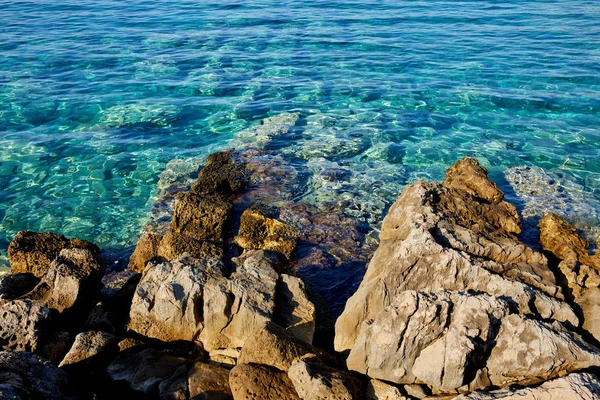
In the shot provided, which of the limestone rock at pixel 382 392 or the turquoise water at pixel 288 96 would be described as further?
the turquoise water at pixel 288 96

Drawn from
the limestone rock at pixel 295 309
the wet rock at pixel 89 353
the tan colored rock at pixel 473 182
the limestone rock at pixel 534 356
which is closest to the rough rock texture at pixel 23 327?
the wet rock at pixel 89 353

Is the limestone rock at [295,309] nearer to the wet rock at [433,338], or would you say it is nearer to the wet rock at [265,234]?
the wet rock at [433,338]

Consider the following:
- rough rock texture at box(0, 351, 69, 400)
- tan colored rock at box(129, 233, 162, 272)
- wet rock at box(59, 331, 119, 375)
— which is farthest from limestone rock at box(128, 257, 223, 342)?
tan colored rock at box(129, 233, 162, 272)

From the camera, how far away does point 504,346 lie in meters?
6.53

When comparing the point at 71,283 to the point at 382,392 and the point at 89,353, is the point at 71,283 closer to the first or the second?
the point at 89,353

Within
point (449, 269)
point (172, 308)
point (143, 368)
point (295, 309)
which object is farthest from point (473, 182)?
point (143, 368)

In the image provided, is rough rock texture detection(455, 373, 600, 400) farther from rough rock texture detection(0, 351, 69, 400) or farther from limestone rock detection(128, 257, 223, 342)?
rough rock texture detection(0, 351, 69, 400)

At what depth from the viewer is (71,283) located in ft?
29.3

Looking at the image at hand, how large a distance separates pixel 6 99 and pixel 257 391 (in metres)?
18.9

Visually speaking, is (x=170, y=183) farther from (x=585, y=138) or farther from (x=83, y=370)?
(x=585, y=138)

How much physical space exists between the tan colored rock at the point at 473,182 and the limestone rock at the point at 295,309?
4.63 meters

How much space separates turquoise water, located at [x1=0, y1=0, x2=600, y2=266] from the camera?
1512cm

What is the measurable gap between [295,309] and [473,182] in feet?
18.1

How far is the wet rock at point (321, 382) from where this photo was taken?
6242 mm
